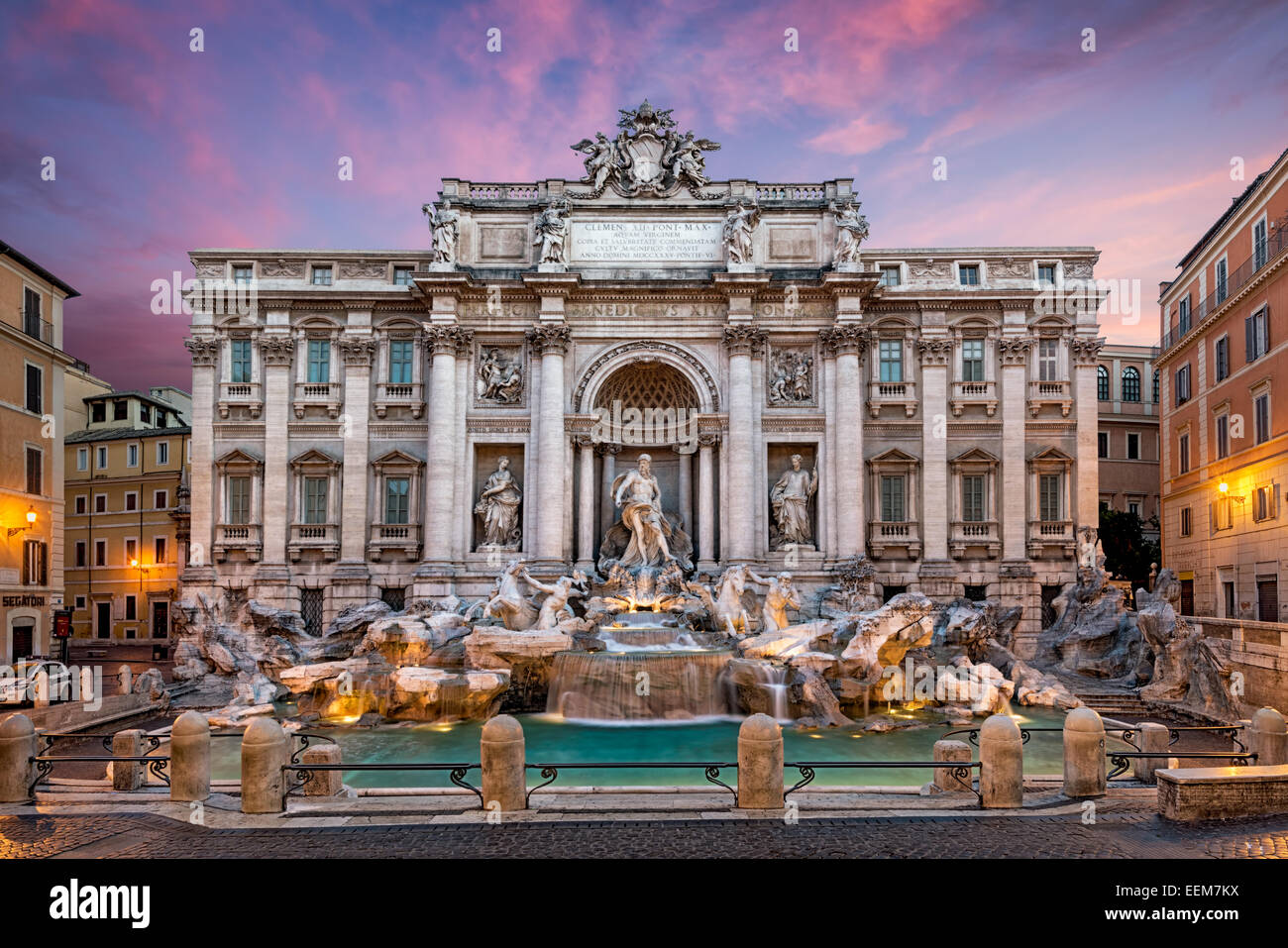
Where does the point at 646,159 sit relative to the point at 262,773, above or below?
above

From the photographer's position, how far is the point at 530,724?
18.6 m

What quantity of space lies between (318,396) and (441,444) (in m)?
5.36

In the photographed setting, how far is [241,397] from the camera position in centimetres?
2972

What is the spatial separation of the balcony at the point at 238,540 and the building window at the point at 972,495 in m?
25.5

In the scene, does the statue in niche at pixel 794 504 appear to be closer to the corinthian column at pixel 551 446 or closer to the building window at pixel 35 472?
the corinthian column at pixel 551 446

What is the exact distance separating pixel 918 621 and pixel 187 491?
34.5 metres

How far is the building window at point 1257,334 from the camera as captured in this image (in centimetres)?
2869

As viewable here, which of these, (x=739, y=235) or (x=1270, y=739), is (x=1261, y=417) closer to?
(x=739, y=235)

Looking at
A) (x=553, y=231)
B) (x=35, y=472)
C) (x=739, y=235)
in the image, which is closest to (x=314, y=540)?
(x=35, y=472)

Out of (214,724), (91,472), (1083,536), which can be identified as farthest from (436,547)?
(91,472)

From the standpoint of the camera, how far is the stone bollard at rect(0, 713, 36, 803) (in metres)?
10.3

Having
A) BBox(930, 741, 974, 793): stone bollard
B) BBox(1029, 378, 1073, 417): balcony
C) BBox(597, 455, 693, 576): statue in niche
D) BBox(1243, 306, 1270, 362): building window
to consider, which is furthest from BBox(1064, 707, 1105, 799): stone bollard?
BBox(1243, 306, 1270, 362): building window

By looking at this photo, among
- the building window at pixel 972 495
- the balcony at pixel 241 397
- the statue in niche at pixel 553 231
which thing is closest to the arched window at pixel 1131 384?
the building window at pixel 972 495

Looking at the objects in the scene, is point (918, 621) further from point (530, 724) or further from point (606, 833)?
point (606, 833)
